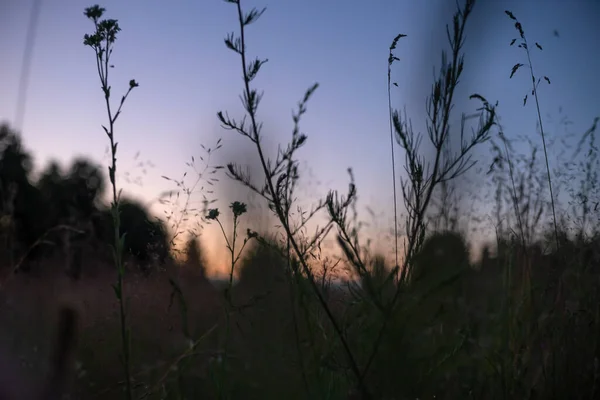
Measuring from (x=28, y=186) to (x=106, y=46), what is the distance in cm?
1424

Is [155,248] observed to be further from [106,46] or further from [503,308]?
[503,308]

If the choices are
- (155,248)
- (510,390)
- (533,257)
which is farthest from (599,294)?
(155,248)

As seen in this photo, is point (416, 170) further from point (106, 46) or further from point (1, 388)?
point (1, 388)

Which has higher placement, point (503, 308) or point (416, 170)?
point (416, 170)

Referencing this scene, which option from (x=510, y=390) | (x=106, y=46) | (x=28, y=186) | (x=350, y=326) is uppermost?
(x=28, y=186)

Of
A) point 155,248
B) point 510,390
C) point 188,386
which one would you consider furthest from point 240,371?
point 155,248

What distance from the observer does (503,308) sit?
233cm

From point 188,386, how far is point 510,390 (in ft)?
4.00

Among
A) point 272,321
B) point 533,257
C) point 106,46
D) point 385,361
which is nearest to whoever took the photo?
point 385,361

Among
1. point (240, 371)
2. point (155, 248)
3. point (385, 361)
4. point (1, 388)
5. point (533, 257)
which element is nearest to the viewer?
point (1, 388)

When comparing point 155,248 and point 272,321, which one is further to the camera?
point 155,248

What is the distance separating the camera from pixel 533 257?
296 centimetres

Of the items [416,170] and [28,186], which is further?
[28,186]

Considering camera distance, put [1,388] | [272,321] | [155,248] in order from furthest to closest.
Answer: [155,248], [272,321], [1,388]
